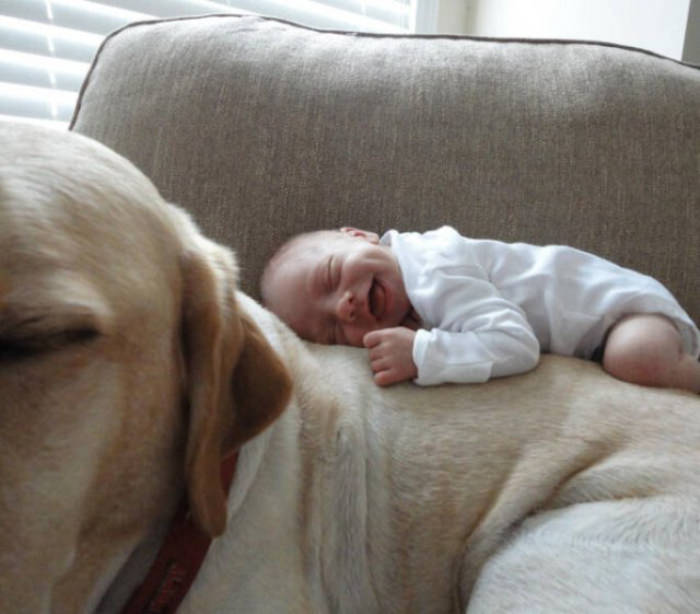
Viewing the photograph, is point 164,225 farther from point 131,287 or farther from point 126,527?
point 126,527

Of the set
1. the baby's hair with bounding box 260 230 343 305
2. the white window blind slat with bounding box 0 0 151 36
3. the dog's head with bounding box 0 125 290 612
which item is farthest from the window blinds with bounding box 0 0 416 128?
the dog's head with bounding box 0 125 290 612

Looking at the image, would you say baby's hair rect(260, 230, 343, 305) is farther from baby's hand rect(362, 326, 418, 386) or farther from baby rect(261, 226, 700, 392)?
baby's hand rect(362, 326, 418, 386)

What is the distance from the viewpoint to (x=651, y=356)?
131cm

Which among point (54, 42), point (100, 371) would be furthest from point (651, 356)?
point (54, 42)

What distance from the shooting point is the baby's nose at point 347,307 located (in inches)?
57.2

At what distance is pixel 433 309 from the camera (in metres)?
1.42

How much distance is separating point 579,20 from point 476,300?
5.48 ft

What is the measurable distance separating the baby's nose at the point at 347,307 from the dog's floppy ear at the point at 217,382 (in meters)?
0.50

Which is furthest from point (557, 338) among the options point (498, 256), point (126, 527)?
point (126, 527)

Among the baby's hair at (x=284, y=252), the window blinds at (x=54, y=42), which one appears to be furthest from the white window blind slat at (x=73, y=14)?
the baby's hair at (x=284, y=252)

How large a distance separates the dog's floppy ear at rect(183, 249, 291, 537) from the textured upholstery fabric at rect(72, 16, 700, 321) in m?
0.65

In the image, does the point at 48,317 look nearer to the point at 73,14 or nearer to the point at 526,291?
the point at 526,291

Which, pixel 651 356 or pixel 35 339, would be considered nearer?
pixel 35 339

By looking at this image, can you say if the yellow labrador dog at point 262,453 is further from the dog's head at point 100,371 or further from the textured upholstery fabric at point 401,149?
the textured upholstery fabric at point 401,149
